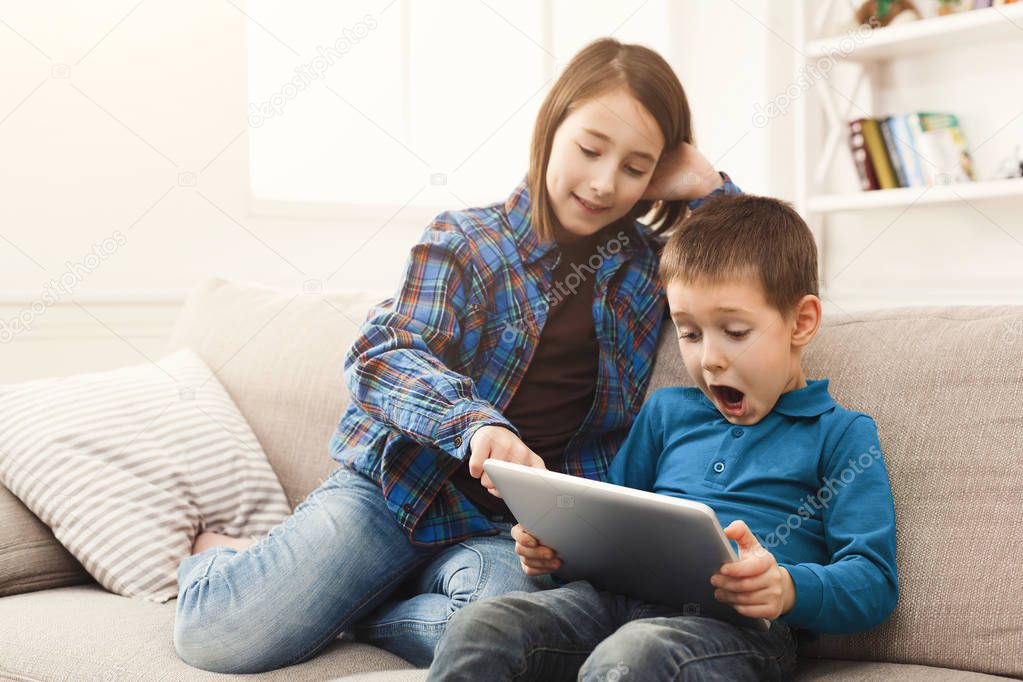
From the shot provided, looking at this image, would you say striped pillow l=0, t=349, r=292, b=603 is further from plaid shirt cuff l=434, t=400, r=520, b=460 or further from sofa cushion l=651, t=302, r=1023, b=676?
sofa cushion l=651, t=302, r=1023, b=676

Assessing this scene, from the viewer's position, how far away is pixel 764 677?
107 centimetres

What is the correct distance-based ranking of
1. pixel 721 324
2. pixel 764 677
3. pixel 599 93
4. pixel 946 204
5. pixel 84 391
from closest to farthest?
pixel 764 677
pixel 721 324
pixel 599 93
pixel 84 391
pixel 946 204

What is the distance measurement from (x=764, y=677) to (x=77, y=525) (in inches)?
41.1

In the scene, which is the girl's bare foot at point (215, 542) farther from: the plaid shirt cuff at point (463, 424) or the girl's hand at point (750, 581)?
the girl's hand at point (750, 581)

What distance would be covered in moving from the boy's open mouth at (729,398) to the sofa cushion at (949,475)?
16 cm

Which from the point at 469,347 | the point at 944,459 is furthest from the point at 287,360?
the point at 944,459

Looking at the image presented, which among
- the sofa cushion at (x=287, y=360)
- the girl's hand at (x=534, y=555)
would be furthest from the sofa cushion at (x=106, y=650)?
the sofa cushion at (x=287, y=360)

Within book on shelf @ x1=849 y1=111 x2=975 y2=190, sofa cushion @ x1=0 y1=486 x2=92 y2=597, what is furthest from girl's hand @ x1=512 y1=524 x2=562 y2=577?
book on shelf @ x1=849 y1=111 x2=975 y2=190

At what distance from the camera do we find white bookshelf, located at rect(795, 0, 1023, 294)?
2.90m

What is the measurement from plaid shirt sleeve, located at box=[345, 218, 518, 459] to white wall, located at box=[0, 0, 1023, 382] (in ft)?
4.73

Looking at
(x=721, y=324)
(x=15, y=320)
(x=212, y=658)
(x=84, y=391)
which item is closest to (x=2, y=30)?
(x=15, y=320)

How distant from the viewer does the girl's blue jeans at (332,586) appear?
1.29m

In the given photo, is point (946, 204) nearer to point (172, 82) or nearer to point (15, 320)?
point (172, 82)

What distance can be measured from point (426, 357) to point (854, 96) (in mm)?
2418
